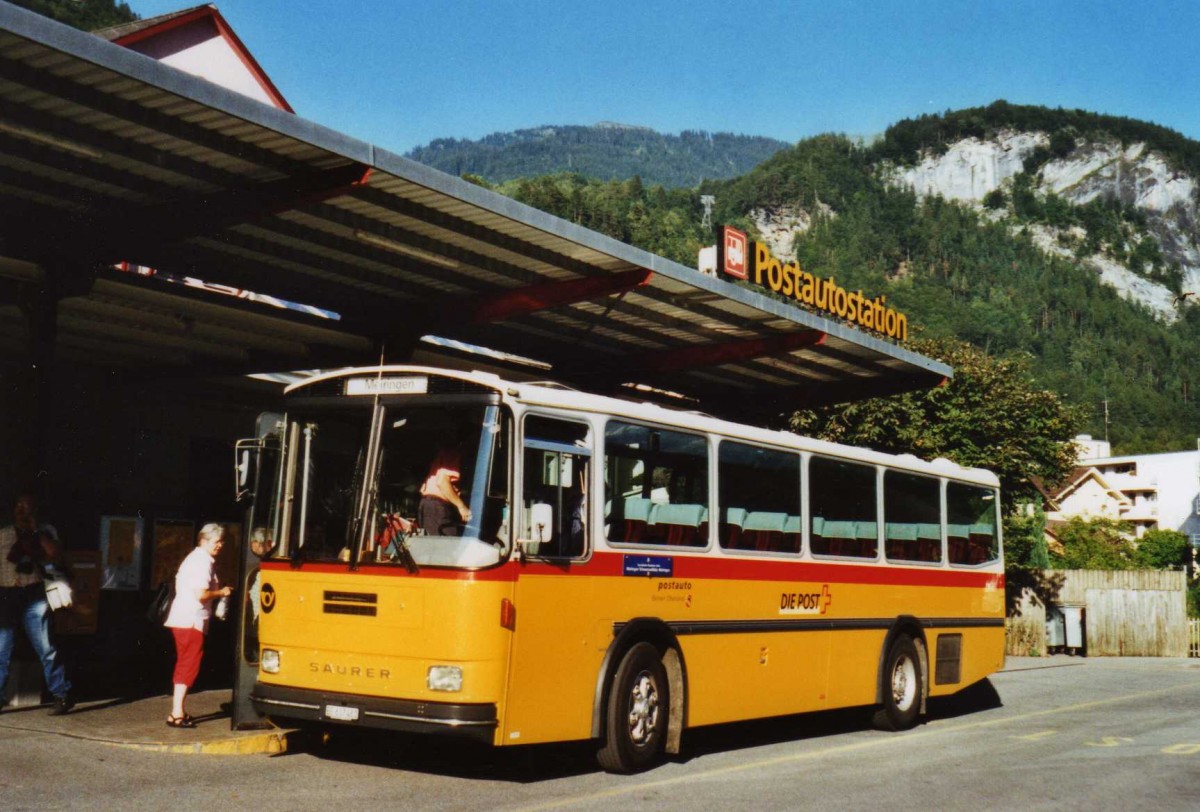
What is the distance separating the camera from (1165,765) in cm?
1087

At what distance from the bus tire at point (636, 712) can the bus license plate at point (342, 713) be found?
72.5 inches

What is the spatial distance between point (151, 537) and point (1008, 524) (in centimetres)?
2229

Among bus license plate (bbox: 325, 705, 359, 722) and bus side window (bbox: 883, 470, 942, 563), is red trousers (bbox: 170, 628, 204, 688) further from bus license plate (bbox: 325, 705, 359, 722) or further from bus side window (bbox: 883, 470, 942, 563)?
bus side window (bbox: 883, 470, 942, 563)

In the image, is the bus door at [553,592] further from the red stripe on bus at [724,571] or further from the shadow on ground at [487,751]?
the shadow on ground at [487,751]

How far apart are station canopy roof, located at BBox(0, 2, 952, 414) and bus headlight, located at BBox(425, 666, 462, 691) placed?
4.10 metres

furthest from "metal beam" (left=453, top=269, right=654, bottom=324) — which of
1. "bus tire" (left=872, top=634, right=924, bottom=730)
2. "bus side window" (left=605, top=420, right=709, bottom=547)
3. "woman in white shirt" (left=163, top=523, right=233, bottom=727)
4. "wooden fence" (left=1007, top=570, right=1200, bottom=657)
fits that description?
"wooden fence" (left=1007, top=570, right=1200, bottom=657)

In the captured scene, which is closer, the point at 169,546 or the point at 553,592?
the point at 553,592

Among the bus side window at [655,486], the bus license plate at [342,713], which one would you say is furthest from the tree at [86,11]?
the bus license plate at [342,713]

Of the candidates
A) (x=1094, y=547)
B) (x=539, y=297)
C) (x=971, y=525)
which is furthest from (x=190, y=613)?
(x=1094, y=547)

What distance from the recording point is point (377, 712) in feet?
27.9

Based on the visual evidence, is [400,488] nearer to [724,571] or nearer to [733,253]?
[724,571]

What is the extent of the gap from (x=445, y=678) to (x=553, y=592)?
998 mm

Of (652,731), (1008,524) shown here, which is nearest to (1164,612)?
(1008,524)

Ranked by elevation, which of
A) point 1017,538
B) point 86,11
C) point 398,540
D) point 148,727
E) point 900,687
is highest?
point 86,11
